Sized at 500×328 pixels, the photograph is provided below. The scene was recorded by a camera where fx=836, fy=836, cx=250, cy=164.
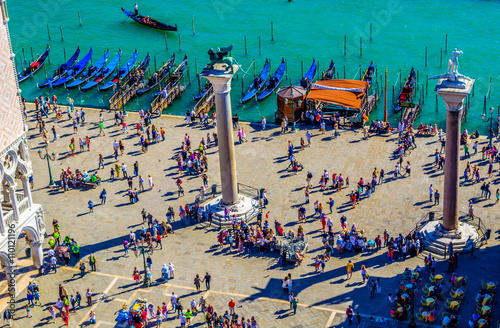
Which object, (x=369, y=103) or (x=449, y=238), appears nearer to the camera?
(x=449, y=238)

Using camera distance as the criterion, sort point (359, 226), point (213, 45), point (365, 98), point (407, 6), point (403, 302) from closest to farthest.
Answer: point (403, 302), point (359, 226), point (365, 98), point (213, 45), point (407, 6)

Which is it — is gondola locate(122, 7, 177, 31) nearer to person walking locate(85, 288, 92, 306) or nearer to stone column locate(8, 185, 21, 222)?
stone column locate(8, 185, 21, 222)

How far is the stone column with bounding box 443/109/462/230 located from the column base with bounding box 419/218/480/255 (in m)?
0.54

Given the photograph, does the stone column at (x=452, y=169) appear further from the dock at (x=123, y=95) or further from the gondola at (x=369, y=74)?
the dock at (x=123, y=95)

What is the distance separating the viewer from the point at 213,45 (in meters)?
115

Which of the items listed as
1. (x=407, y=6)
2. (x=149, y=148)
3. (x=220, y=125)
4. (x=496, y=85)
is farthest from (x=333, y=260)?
(x=407, y=6)

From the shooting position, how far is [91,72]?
10125 centimetres

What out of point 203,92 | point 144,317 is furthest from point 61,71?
point 144,317

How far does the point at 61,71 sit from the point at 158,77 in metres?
12.8

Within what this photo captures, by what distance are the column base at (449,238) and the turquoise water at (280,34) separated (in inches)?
1182

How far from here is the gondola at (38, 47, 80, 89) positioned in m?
98.9

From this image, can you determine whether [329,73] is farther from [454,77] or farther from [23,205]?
[23,205]

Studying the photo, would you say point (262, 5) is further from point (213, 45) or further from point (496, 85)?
point (496, 85)

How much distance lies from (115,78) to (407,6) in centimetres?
4735
